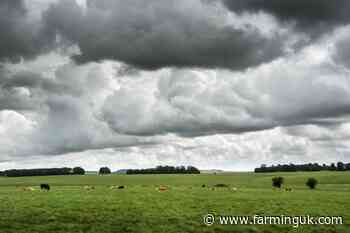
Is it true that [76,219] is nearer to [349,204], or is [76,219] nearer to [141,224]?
[141,224]

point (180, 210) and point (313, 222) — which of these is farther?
point (180, 210)

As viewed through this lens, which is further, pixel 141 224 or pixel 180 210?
pixel 180 210

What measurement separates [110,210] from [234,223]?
897 centimetres

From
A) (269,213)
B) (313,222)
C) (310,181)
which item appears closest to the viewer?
(313,222)

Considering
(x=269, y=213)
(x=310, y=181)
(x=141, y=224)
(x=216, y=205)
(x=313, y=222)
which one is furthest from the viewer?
(x=310, y=181)

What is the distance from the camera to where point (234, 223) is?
2494cm

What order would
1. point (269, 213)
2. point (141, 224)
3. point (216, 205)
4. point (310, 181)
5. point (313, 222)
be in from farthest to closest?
point (310, 181), point (216, 205), point (269, 213), point (313, 222), point (141, 224)

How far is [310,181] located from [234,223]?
5831cm

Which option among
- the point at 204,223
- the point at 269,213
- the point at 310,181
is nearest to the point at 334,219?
the point at 269,213

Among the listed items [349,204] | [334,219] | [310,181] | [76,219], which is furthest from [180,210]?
[310,181]

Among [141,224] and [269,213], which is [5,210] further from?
[269,213]

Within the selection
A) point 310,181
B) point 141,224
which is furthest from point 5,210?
point 310,181

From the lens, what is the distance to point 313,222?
84.9 feet

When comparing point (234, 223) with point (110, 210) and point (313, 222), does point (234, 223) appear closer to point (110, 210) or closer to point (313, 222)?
point (313, 222)
